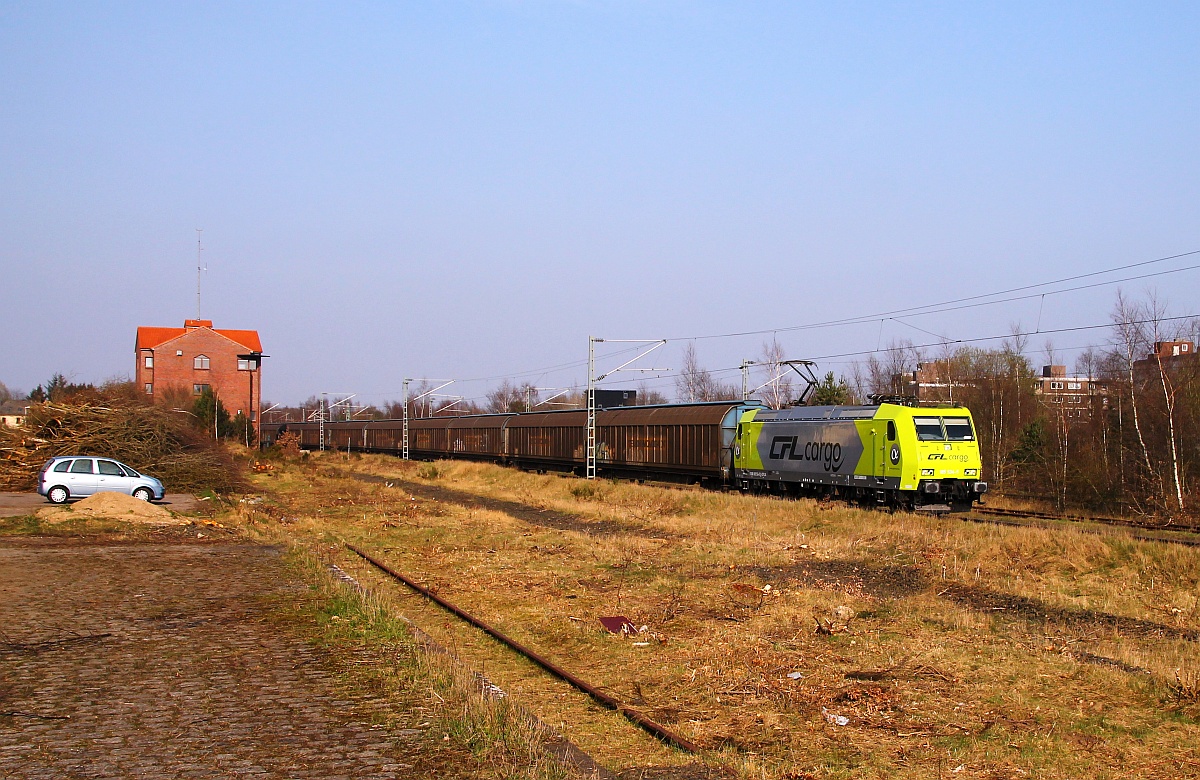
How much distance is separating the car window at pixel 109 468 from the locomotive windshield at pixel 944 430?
2519 centimetres

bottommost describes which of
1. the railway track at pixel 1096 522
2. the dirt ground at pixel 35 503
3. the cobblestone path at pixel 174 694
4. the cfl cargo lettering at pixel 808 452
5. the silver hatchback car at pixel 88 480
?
the railway track at pixel 1096 522

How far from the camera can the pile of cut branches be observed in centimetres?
3450

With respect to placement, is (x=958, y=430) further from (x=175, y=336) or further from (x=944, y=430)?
(x=175, y=336)

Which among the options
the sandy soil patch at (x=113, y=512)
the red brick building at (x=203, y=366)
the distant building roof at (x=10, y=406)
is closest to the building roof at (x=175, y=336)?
the red brick building at (x=203, y=366)

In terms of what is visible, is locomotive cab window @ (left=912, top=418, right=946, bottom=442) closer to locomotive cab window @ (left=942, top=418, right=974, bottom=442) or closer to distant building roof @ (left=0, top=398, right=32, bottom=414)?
locomotive cab window @ (left=942, top=418, right=974, bottom=442)

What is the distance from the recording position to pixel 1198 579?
15312 millimetres

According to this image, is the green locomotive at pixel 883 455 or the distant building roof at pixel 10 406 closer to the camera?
the green locomotive at pixel 883 455

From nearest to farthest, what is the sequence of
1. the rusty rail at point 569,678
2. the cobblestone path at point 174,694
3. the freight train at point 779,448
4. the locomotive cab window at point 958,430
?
the cobblestone path at point 174,694 < the rusty rail at point 569,678 < the freight train at point 779,448 < the locomotive cab window at point 958,430

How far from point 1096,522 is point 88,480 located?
31179 millimetres

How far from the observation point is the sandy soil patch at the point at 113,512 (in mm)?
24641

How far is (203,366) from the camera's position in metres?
85.8

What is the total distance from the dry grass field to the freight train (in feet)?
8.08

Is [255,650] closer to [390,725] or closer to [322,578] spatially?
[390,725]

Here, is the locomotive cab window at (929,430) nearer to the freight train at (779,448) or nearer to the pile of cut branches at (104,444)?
the freight train at (779,448)
